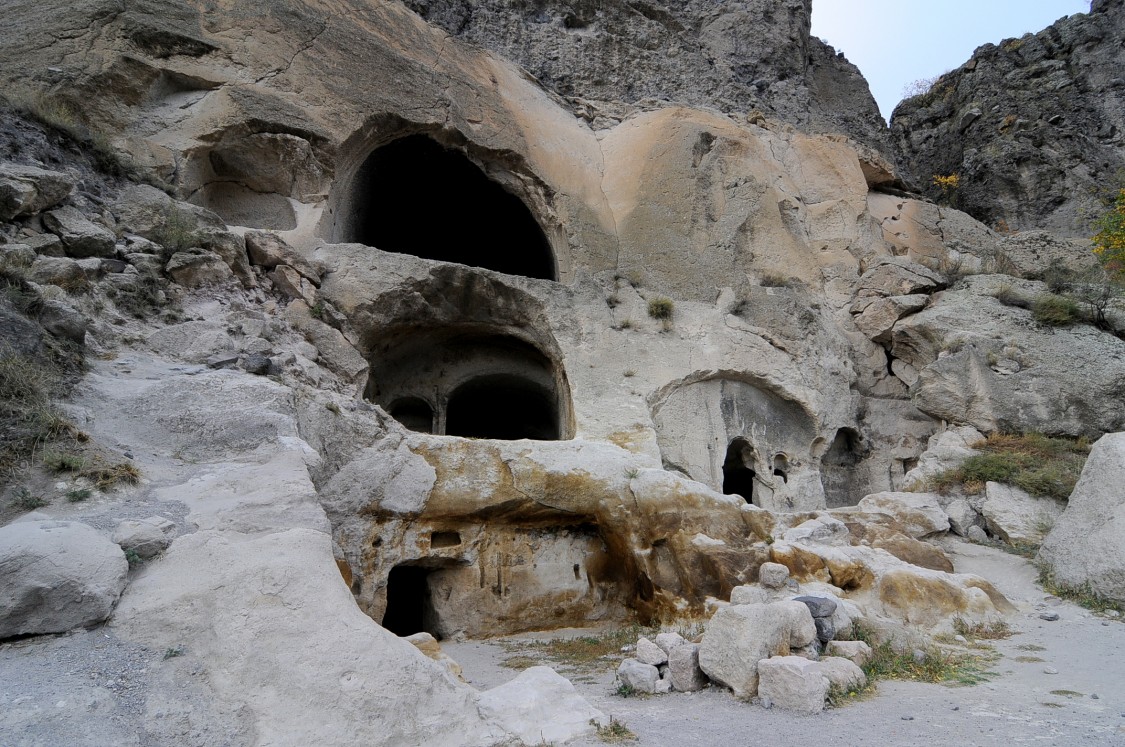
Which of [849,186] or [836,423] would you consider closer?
[836,423]

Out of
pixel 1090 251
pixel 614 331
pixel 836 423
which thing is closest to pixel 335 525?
pixel 614 331

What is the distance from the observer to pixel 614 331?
33.0ft

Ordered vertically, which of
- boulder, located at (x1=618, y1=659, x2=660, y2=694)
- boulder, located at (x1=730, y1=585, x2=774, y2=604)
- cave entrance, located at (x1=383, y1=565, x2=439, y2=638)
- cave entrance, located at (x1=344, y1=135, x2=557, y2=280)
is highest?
cave entrance, located at (x1=344, y1=135, x2=557, y2=280)

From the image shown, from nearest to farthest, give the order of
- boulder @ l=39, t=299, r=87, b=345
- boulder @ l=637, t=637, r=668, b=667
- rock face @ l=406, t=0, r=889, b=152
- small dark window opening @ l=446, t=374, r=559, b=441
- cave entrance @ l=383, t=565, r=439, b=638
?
boulder @ l=637, t=637, r=668, b=667, boulder @ l=39, t=299, r=87, b=345, cave entrance @ l=383, t=565, r=439, b=638, small dark window opening @ l=446, t=374, r=559, b=441, rock face @ l=406, t=0, r=889, b=152

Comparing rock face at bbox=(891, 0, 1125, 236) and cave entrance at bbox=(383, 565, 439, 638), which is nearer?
cave entrance at bbox=(383, 565, 439, 638)

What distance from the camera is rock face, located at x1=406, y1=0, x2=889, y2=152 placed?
1422 cm

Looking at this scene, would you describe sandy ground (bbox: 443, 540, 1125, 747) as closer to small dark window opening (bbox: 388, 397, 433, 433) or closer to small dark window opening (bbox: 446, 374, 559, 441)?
small dark window opening (bbox: 388, 397, 433, 433)

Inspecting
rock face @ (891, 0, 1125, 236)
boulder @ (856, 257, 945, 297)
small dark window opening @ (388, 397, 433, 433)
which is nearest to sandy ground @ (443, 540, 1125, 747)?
small dark window opening @ (388, 397, 433, 433)

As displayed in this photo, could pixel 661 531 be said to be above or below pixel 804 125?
below

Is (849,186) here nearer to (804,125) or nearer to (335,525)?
(804,125)

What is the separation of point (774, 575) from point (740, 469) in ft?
19.6

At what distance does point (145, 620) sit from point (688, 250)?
981 centimetres

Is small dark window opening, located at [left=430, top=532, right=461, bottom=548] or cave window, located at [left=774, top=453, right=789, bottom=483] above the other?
cave window, located at [left=774, top=453, right=789, bottom=483]

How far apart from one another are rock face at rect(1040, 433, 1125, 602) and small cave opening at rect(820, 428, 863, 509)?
422 centimetres
